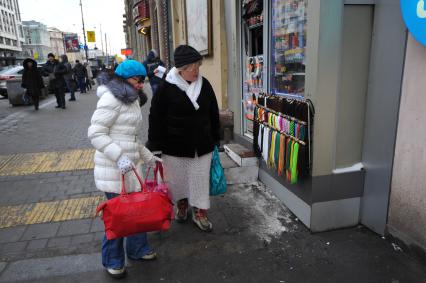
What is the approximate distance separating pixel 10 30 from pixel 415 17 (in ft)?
305

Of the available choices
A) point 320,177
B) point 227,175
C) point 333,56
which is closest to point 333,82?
point 333,56

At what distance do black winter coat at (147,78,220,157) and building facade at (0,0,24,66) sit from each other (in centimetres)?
7613

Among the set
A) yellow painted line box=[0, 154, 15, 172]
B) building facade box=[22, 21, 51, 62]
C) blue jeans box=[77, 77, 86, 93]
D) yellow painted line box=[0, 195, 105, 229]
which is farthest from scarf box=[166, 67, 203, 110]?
building facade box=[22, 21, 51, 62]

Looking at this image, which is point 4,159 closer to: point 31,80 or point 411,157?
point 411,157

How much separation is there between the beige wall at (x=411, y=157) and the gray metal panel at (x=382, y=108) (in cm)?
7

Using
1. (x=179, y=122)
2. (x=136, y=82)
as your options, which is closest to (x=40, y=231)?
(x=179, y=122)

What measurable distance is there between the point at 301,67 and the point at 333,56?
565 mm

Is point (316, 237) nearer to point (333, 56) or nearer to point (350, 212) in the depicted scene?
point (350, 212)

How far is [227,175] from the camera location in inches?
181

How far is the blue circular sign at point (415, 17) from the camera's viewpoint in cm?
235

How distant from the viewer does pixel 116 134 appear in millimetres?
2631

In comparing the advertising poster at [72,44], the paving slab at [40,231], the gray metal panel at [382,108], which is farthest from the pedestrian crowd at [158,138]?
the advertising poster at [72,44]

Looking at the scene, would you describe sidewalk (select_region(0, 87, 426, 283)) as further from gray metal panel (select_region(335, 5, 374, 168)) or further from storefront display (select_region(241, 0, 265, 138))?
storefront display (select_region(241, 0, 265, 138))

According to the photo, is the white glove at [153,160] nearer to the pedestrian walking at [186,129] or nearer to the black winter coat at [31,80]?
the pedestrian walking at [186,129]
